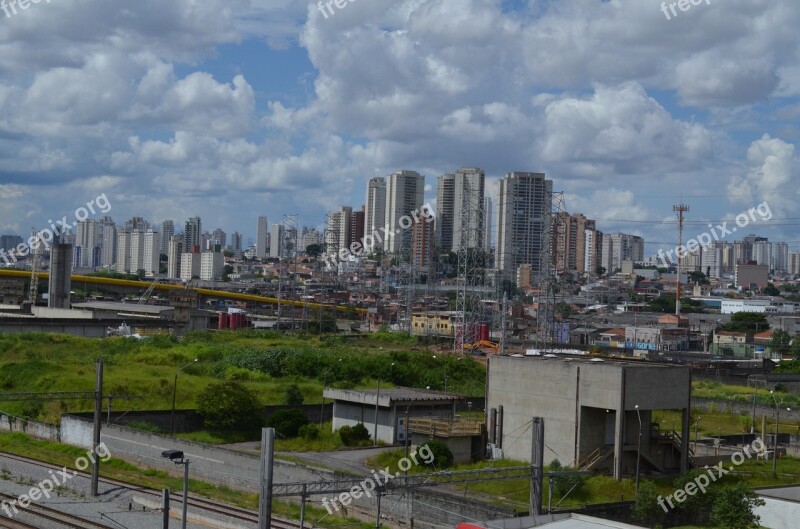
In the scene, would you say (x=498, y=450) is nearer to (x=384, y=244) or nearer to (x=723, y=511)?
(x=723, y=511)

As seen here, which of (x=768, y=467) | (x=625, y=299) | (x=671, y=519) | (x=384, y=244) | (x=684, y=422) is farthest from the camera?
(x=384, y=244)

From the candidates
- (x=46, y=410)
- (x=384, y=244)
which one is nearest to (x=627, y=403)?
(x=46, y=410)

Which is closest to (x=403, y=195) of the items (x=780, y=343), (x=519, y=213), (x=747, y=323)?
(x=519, y=213)

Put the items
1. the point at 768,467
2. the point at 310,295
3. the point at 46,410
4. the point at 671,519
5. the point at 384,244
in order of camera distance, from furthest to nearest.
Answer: the point at 384,244, the point at 310,295, the point at 46,410, the point at 768,467, the point at 671,519

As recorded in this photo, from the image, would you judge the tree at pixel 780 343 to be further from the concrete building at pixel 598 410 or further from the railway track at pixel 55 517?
the railway track at pixel 55 517

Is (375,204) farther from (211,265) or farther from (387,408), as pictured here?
(387,408)
